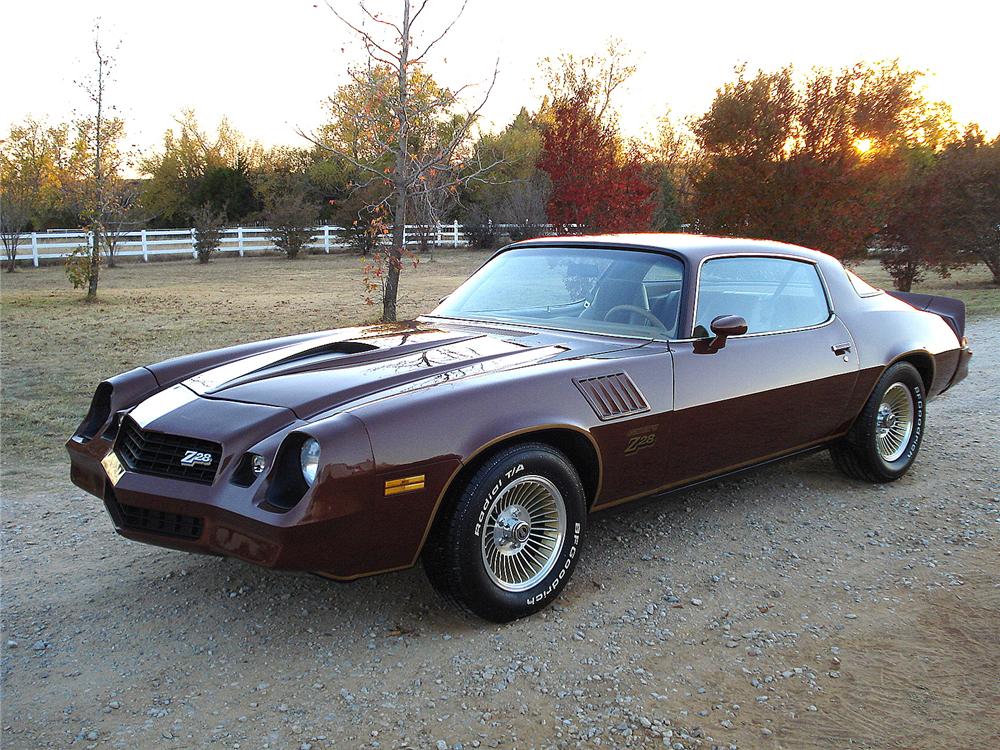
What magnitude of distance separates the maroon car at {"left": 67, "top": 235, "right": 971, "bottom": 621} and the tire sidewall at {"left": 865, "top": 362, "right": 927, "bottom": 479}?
14 mm

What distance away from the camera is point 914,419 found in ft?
17.7

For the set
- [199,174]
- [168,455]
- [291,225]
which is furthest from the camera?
[199,174]

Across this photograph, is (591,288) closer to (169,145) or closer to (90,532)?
(90,532)

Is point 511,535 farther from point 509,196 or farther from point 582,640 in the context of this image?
point 509,196

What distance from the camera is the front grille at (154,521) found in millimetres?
3031

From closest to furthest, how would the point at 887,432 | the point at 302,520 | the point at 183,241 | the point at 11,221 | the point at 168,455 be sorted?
the point at 302,520, the point at 168,455, the point at 887,432, the point at 11,221, the point at 183,241

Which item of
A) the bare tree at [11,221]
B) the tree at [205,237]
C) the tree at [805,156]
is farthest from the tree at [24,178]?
the tree at [805,156]

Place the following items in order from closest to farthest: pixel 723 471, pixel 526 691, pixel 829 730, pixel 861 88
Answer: pixel 829 730, pixel 526 691, pixel 723 471, pixel 861 88

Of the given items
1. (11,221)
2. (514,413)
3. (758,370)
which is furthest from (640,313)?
(11,221)

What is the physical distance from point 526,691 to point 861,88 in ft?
47.8

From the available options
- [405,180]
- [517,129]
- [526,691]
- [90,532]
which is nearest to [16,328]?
[405,180]

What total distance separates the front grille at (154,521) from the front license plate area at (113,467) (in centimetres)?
7

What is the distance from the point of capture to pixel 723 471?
427 cm

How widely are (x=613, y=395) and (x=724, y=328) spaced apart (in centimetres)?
74
